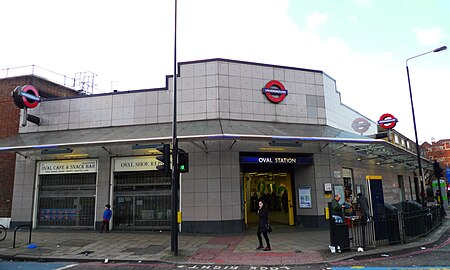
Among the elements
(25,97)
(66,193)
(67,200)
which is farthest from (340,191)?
(25,97)

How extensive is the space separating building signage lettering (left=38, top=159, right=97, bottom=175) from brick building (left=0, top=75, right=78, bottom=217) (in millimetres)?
2115

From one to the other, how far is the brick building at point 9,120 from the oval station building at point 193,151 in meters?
0.57

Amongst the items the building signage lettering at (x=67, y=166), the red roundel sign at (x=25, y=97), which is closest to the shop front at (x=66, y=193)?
the building signage lettering at (x=67, y=166)

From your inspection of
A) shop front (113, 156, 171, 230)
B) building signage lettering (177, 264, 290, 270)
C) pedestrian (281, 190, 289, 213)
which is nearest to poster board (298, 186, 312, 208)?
pedestrian (281, 190, 289, 213)

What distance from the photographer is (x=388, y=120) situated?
19672 millimetres

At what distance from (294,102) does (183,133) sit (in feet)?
21.1

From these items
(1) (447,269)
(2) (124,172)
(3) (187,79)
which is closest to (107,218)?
(2) (124,172)

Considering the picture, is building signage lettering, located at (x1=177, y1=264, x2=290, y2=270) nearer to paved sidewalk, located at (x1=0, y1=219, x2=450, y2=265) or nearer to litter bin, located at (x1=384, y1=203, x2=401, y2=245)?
paved sidewalk, located at (x1=0, y1=219, x2=450, y2=265)

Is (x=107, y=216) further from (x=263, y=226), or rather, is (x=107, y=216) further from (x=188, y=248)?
A: (x=263, y=226)

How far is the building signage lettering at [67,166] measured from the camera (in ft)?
52.6

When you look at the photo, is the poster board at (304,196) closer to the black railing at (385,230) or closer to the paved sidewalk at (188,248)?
the paved sidewalk at (188,248)

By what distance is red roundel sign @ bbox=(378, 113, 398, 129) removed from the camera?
63.7 ft

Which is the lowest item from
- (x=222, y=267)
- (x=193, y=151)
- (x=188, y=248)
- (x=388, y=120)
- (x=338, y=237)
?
(x=222, y=267)

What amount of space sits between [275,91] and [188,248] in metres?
8.82
